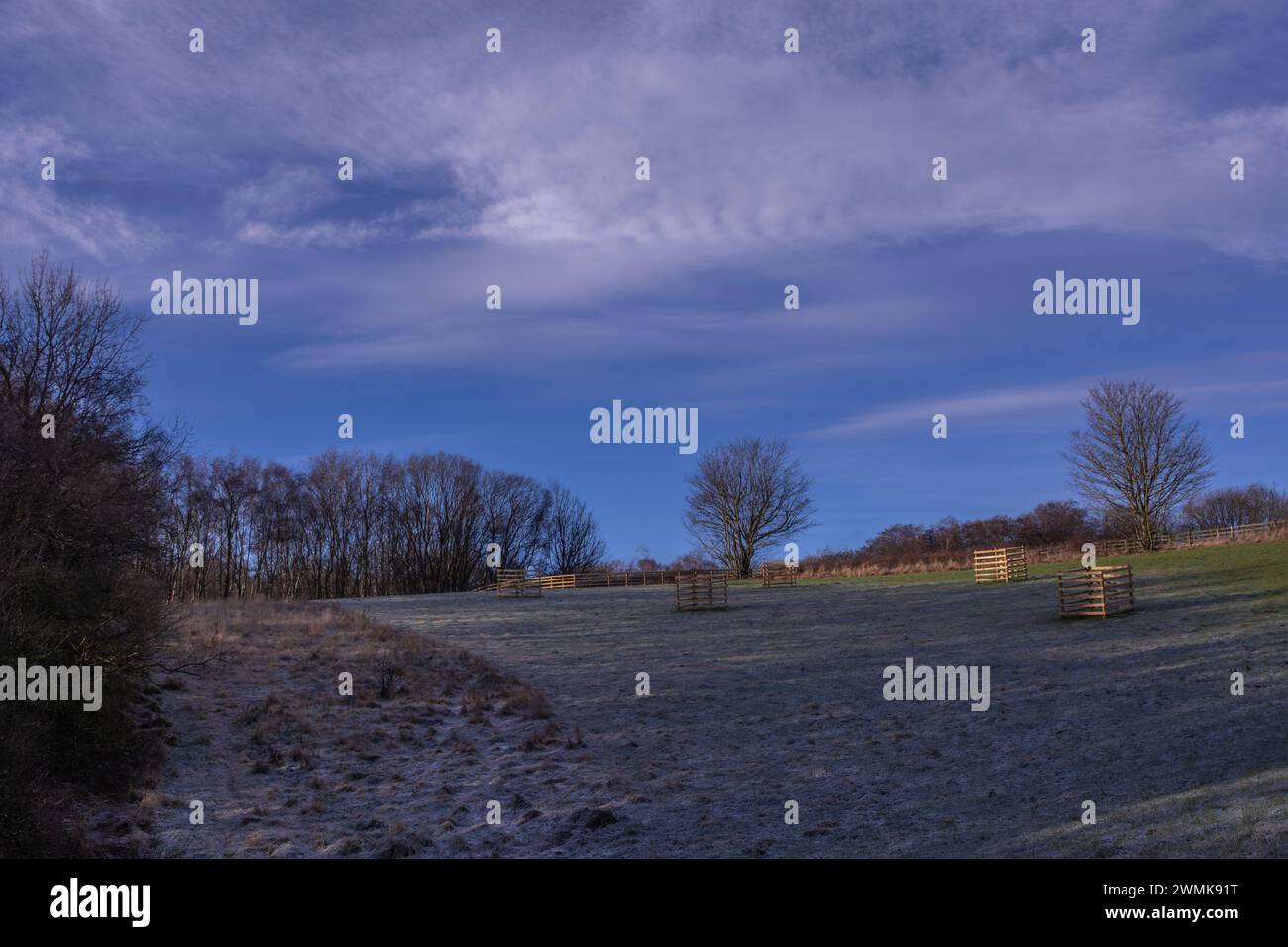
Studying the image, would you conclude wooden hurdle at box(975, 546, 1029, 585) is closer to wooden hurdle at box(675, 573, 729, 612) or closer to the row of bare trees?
wooden hurdle at box(675, 573, 729, 612)

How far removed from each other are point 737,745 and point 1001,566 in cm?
3314

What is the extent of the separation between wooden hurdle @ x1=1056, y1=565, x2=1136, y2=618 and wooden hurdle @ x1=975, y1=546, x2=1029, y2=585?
1447 cm

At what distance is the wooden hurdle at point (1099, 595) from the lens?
28766mm

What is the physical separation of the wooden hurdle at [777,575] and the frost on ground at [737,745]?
28.6m

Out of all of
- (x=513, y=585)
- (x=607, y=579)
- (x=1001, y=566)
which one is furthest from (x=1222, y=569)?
(x=607, y=579)

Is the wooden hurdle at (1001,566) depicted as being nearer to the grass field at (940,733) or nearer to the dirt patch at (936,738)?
the grass field at (940,733)

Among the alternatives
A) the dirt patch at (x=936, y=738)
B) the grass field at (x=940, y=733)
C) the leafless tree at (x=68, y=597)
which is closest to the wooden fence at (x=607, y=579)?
the grass field at (x=940, y=733)

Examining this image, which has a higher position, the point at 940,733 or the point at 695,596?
the point at 695,596

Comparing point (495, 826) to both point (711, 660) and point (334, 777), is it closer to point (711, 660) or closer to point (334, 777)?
point (334, 777)

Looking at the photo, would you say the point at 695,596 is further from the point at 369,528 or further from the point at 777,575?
the point at 369,528

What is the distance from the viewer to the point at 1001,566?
4562 centimetres

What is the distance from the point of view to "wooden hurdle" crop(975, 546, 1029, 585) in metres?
45.3

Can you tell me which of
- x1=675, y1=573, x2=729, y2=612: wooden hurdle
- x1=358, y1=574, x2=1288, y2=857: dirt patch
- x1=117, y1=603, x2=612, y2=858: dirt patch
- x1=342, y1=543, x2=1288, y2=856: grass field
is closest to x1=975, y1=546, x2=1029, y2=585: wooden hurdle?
x1=342, y1=543, x2=1288, y2=856: grass field
